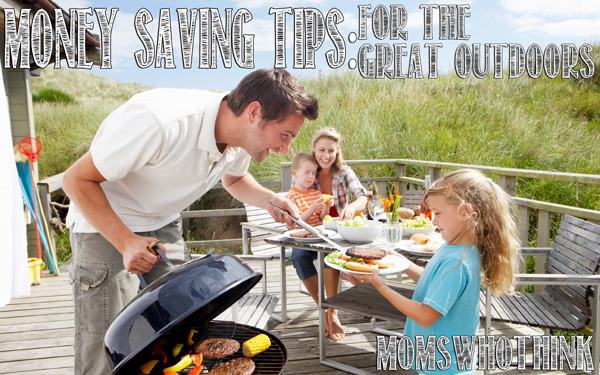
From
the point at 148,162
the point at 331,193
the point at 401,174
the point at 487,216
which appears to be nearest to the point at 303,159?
the point at 331,193

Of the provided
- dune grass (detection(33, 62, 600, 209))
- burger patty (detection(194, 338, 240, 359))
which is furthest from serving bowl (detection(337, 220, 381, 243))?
dune grass (detection(33, 62, 600, 209))

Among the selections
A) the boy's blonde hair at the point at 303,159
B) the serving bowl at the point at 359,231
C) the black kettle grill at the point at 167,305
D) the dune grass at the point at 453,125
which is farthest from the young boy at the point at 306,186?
the dune grass at the point at 453,125

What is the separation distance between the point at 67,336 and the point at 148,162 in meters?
2.36

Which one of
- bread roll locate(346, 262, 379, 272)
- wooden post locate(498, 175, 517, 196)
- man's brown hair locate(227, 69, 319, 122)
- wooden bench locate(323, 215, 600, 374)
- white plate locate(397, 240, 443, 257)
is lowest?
wooden bench locate(323, 215, 600, 374)

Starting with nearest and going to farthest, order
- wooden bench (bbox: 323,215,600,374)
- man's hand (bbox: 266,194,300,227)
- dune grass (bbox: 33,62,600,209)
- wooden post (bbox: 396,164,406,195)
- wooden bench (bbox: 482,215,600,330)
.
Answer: man's hand (bbox: 266,194,300,227) → wooden bench (bbox: 323,215,600,374) → wooden bench (bbox: 482,215,600,330) → wooden post (bbox: 396,164,406,195) → dune grass (bbox: 33,62,600,209)

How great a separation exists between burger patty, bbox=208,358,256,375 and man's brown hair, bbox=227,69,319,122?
719mm

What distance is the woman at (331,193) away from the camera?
3102 mm

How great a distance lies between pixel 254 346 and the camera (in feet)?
4.34

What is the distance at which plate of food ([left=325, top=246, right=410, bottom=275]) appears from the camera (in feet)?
5.88

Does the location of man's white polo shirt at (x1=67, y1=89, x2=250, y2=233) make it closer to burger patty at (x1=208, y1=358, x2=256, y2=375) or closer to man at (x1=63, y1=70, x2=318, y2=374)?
man at (x1=63, y1=70, x2=318, y2=374)

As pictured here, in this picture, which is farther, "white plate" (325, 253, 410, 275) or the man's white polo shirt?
"white plate" (325, 253, 410, 275)

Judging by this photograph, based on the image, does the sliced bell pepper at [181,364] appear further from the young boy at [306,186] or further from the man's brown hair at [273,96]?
the young boy at [306,186]

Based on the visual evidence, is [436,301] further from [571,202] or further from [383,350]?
[571,202]

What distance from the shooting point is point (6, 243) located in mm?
1761
